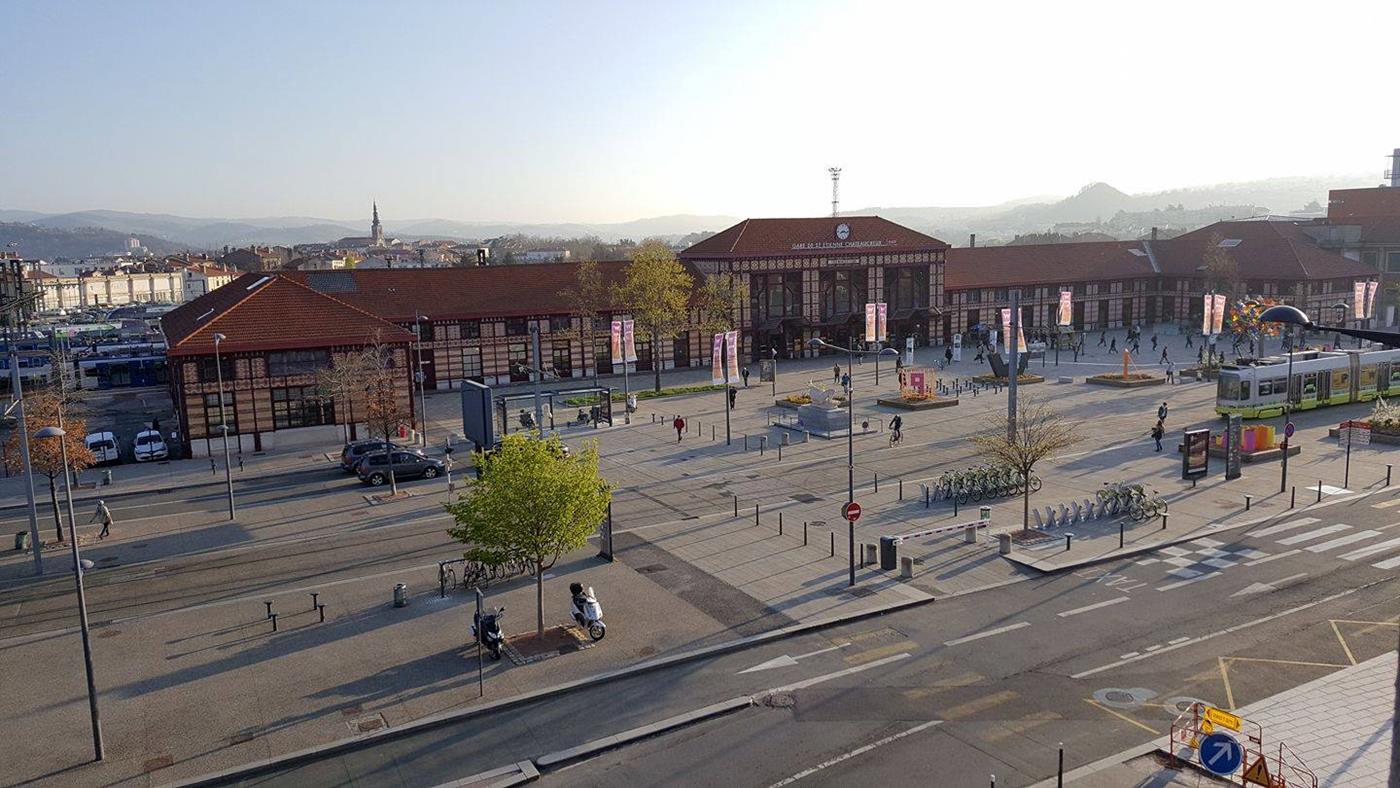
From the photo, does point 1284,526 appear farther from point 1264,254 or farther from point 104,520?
point 1264,254

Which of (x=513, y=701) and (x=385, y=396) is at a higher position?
(x=385, y=396)

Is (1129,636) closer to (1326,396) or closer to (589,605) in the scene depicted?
(589,605)

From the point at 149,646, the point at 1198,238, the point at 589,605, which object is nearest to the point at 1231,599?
the point at 589,605

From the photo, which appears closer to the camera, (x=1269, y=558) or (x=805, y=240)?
(x=1269, y=558)

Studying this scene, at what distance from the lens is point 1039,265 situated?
317 ft

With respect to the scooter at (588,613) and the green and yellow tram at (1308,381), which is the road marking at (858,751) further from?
the green and yellow tram at (1308,381)

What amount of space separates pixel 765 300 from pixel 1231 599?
58890 mm

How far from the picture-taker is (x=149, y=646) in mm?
24438

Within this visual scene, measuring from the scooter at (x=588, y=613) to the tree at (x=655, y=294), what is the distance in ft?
134

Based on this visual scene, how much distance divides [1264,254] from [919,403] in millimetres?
55724

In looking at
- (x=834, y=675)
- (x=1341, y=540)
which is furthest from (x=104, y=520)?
(x=1341, y=540)

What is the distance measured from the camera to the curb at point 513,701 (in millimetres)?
18125

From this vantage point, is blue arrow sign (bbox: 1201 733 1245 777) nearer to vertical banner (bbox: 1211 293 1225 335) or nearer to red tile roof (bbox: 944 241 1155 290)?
vertical banner (bbox: 1211 293 1225 335)

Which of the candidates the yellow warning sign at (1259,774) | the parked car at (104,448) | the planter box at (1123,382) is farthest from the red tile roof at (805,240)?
the yellow warning sign at (1259,774)
